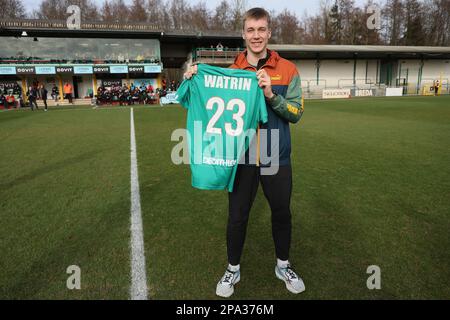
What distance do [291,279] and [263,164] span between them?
3.33ft

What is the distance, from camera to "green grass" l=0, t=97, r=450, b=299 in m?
2.78

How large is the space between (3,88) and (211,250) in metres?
39.8

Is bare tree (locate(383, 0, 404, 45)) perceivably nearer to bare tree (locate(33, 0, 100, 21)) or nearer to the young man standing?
bare tree (locate(33, 0, 100, 21))

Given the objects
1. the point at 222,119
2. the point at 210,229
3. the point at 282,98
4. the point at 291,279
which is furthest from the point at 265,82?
the point at 210,229

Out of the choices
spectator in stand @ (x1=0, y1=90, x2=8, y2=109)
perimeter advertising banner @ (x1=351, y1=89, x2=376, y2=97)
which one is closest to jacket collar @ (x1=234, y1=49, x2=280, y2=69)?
spectator in stand @ (x1=0, y1=90, x2=8, y2=109)

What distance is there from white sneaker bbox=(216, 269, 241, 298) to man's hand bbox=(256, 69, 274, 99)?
1538 millimetres

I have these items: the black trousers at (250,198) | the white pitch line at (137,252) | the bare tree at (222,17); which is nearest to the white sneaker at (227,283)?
the black trousers at (250,198)

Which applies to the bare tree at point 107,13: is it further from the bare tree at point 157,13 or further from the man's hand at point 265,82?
the man's hand at point 265,82

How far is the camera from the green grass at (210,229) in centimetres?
278

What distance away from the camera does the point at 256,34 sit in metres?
2.45

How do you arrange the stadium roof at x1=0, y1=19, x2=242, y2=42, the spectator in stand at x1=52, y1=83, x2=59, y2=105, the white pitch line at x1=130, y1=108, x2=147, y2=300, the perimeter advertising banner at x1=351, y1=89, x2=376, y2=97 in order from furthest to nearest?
1. the perimeter advertising banner at x1=351, y1=89, x2=376, y2=97
2. the stadium roof at x1=0, y1=19, x2=242, y2=42
3. the spectator in stand at x1=52, y1=83, x2=59, y2=105
4. the white pitch line at x1=130, y1=108, x2=147, y2=300

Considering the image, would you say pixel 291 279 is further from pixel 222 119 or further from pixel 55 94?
pixel 55 94

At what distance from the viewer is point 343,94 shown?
37312 mm

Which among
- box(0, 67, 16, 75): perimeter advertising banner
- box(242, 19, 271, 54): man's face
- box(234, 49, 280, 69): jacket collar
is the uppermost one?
box(0, 67, 16, 75): perimeter advertising banner
